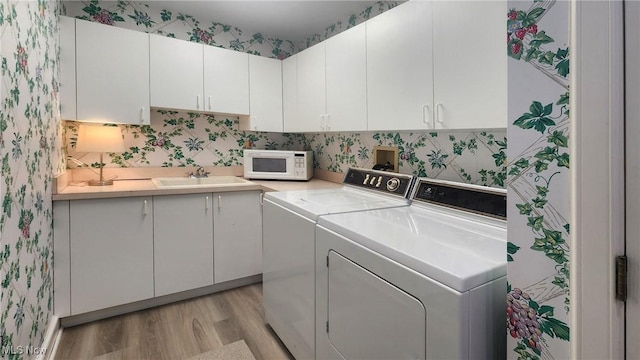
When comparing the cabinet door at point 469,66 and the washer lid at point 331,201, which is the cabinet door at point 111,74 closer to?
the washer lid at point 331,201

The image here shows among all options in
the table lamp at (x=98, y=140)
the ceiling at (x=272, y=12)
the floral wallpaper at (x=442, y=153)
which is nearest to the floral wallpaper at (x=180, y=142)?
the table lamp at (x=98, y=140)

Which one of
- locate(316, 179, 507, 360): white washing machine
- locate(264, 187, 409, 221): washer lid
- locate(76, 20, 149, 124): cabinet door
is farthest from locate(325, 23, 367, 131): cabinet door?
locate(76, 20, 149, 124): cabinet door

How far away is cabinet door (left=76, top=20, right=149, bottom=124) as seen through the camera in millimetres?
2268

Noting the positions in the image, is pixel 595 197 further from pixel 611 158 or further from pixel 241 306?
pixel 241 306

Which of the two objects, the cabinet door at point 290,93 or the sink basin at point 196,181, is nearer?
the sink basin at point 196,181

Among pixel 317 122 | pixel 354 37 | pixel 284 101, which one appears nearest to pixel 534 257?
pixel 354 37

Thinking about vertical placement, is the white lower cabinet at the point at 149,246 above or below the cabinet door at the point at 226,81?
below

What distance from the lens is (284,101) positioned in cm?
307

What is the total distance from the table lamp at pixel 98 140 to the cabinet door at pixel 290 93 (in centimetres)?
134

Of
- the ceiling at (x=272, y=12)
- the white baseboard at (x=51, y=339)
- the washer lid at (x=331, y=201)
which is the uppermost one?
the ceiling at (x=272, y=12)

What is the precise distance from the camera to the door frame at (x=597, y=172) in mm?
669

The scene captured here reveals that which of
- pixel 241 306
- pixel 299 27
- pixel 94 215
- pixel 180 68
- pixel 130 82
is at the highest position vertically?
pixel 299 27

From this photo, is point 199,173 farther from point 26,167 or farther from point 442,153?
point 442,153

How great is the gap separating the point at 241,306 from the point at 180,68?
6.22ft
